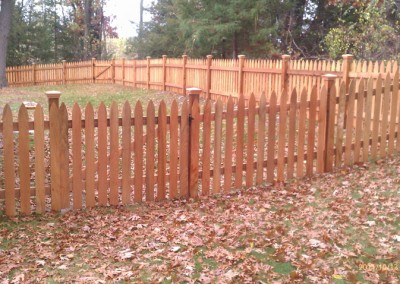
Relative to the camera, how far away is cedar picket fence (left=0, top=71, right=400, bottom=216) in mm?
5410

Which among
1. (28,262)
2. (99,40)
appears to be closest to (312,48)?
(99,40)

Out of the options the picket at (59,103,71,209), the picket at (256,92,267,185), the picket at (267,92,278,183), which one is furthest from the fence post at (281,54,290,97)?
the picket at (59,103,71,209)

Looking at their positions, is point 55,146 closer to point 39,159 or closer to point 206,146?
point 39,159

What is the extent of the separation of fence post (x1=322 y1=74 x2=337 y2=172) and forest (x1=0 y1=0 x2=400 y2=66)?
789 centimetres

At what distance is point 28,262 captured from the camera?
165 inches

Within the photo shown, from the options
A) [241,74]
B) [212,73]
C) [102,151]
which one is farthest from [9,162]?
[212,73]

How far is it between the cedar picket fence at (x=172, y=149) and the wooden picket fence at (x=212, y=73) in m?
2.87

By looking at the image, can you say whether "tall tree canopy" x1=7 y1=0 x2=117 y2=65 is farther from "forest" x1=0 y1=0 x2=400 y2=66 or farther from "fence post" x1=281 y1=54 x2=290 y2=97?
"fence post" x1=281 y1=54 x2=290 y2=97

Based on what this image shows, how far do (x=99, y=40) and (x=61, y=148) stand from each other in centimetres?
3632

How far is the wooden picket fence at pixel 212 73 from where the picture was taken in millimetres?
11289

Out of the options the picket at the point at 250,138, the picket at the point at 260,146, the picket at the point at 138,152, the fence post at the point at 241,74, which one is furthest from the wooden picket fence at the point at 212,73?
the picket at the point at 138,152
